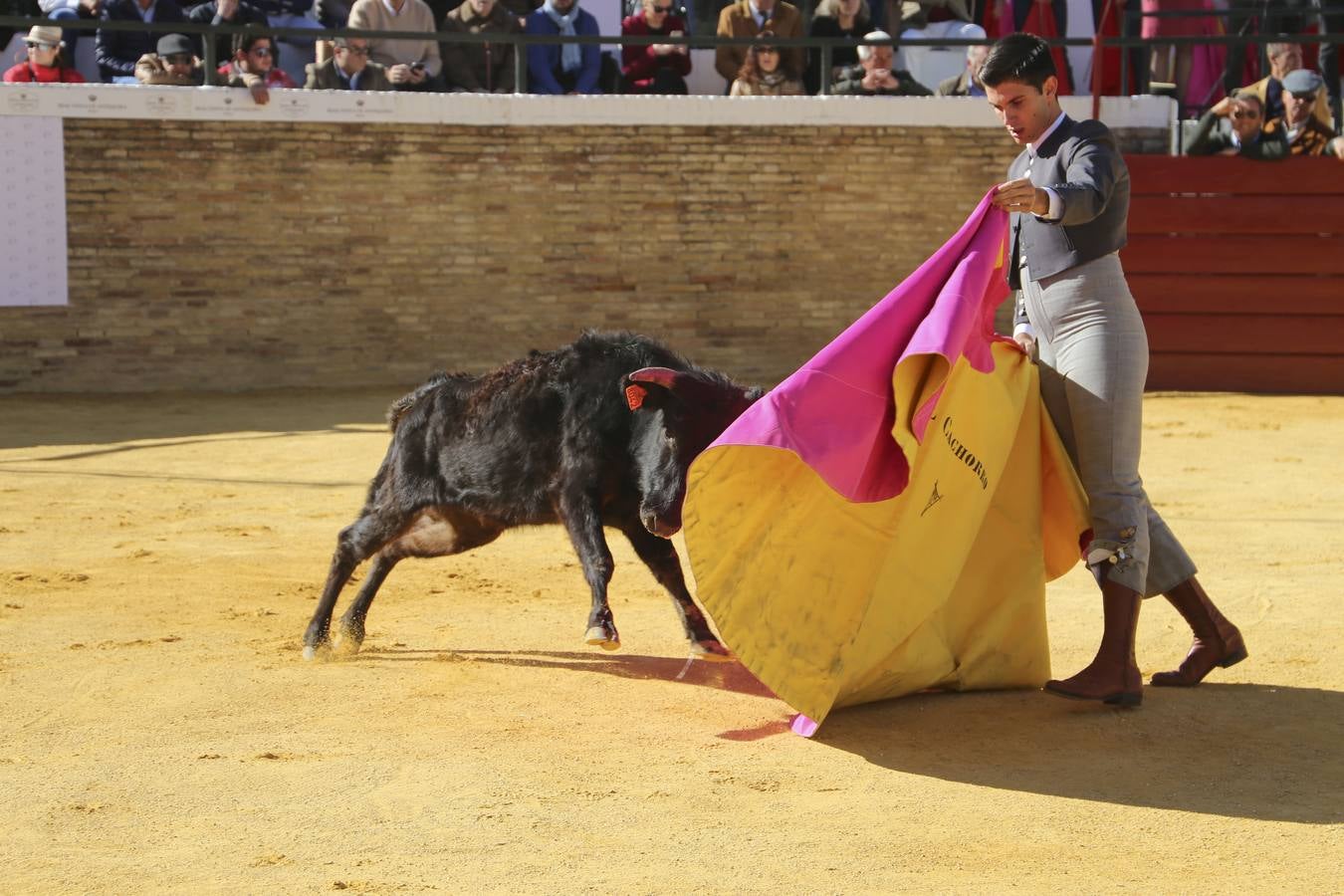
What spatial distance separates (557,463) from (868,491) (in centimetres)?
130

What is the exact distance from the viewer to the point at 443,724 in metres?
3.98

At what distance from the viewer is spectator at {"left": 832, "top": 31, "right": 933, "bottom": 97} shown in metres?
12.7

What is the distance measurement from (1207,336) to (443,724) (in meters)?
9.64

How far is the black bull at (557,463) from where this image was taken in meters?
4.48

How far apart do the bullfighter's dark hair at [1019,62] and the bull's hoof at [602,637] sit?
5.58 ft

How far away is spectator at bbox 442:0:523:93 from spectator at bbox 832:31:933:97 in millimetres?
2619

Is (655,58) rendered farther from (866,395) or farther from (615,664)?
(866,395)

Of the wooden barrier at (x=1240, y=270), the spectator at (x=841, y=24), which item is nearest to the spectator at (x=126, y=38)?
the spectator at (x=841, y=24)

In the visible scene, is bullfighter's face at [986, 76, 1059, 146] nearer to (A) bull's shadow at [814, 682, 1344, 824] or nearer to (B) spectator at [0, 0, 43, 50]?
(A) bull's shadow at [814, 682, 1344, 824]

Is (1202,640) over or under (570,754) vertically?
over

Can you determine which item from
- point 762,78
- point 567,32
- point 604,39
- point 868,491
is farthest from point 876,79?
point 868,491

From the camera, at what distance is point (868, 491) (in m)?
3.66

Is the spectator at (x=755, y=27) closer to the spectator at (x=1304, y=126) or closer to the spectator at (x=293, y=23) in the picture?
A: the spectator at (x=293, y=23)

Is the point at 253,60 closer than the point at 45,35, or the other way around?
the point at 45,35
